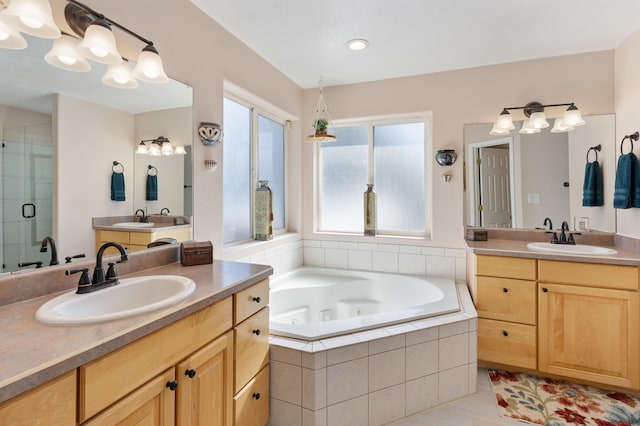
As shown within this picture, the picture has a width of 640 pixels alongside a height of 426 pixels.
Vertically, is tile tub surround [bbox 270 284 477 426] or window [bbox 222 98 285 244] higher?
window [bbox 222 98 285 244]

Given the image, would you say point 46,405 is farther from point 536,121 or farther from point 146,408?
point 536,121

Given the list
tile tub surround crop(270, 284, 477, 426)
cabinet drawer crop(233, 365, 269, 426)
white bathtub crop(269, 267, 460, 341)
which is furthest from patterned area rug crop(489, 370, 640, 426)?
cabinet drawer crop(233, 365, 269, 426)

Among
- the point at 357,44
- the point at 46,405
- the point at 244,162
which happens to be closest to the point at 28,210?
the point at 46,405

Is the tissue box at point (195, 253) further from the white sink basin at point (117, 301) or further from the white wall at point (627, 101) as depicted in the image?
the white wall at point (627, 101)

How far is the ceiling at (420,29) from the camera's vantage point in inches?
74.4

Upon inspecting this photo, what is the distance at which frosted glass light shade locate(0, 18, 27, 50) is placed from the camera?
1.06m

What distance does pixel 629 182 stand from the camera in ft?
7.07

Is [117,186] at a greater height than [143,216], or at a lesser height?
greater

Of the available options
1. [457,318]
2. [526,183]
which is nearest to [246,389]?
[457,318]

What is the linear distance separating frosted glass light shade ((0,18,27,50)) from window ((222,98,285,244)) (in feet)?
4.42

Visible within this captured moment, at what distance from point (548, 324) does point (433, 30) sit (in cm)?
211

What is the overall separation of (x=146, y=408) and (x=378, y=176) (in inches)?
107

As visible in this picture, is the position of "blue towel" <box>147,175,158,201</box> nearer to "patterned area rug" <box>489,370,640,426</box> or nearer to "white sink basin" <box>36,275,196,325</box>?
"white sink basin" <box>36,275,196,325</box>

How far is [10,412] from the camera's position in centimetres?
65
